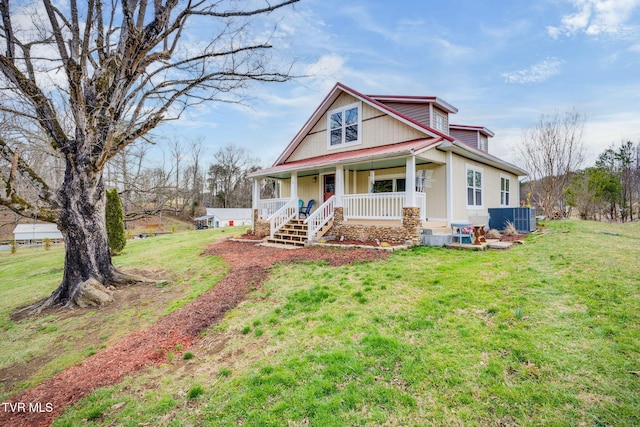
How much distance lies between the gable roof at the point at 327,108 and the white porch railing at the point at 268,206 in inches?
120

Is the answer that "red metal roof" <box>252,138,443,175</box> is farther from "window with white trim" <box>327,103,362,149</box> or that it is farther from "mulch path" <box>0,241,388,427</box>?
"mulch path" <box>0,241,388,427</box>

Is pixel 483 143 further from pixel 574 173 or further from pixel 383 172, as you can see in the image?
pixel 574 173

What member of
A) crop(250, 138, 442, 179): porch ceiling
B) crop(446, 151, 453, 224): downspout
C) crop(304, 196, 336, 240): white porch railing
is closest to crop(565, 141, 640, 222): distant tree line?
crop(446, 151, 453, 224): downspout

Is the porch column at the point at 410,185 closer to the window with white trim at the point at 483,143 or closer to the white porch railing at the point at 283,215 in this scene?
the white porch railing at the point at 283,215

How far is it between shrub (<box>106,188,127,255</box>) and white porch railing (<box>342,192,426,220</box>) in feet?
35.7

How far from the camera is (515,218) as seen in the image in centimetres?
1270

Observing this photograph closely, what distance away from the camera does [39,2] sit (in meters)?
6.41

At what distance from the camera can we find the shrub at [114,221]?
44.6ft

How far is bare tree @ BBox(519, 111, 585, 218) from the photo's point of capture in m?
19.8

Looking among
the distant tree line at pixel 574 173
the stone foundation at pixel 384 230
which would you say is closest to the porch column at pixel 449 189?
the stone foundation at pixel 384 230

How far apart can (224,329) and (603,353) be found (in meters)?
4.89

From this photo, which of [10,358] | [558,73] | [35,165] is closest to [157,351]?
[10,358]

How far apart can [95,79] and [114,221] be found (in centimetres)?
899

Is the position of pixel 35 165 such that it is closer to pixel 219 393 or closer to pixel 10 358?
pixel 10 358
